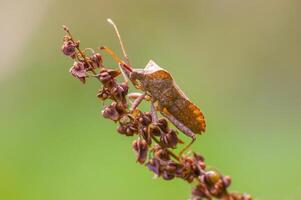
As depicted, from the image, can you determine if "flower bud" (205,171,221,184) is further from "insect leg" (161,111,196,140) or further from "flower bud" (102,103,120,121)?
"insect leg" (161,111,196,140)

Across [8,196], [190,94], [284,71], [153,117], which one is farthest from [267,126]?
[153,117]

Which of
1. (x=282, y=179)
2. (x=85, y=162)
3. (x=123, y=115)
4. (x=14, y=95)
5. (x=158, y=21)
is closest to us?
(x=123, y=115)

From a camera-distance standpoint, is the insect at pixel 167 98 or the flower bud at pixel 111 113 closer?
the flower bud at pixel 111 113

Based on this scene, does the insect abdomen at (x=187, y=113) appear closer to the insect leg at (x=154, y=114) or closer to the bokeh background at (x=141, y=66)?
the insect leg at (x=154, y=114)

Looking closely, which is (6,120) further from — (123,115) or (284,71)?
(123,115)

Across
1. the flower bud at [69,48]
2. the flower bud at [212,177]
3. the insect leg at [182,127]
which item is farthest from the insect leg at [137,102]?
the flower bud at [212,177]

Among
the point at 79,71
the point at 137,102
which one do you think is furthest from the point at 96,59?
the point at 137,102

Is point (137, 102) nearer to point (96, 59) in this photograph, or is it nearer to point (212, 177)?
point (96, 59)
